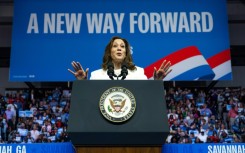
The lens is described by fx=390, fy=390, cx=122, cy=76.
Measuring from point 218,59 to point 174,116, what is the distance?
256 cm

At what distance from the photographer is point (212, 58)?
13609 millimetres

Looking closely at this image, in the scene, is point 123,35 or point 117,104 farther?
point 123,35

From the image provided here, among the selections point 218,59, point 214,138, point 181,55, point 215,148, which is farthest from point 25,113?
point 215,148

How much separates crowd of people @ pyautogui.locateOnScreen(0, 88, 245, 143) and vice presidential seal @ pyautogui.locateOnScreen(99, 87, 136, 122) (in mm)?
8813

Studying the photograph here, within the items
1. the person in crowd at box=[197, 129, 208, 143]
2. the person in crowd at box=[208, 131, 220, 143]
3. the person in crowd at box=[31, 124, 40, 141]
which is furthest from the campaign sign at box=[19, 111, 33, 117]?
the person in crowd at box=[208, 131, 220, 143]

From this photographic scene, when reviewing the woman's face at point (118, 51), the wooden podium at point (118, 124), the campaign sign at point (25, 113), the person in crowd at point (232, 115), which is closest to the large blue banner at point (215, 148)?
the woman's face at point (118, 51)

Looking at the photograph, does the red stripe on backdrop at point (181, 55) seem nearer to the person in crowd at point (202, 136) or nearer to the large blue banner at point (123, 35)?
the large blue banner at point (123, 35)

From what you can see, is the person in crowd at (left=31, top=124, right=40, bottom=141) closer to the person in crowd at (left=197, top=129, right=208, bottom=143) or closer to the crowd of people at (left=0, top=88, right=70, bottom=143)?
the crowd of people at (left=0, top=88, right=70, bottom=143)

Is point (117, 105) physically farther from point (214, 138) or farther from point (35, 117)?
point (35, 117)

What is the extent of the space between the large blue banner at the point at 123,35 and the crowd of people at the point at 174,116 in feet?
4.55

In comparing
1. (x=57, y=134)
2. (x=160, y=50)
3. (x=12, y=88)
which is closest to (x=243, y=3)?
(x=160, y=50)

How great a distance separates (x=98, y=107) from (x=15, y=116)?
A: 12.2m

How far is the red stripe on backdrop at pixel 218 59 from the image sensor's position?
44.7ft

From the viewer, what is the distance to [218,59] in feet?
44.8
